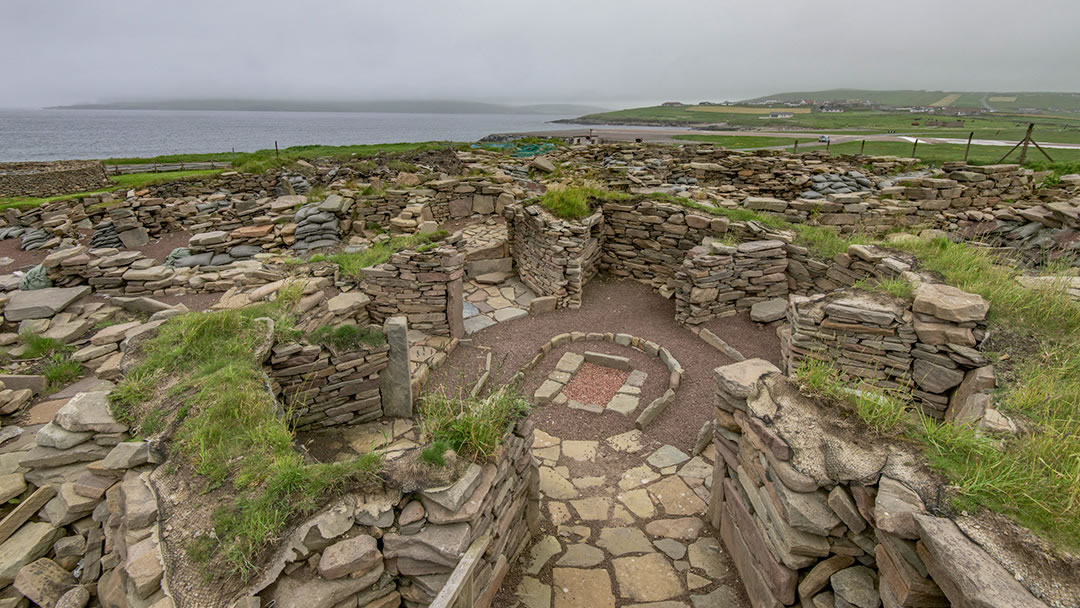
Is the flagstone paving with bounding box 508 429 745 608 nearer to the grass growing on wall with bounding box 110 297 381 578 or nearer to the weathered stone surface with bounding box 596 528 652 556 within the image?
the weathered stone surface with bounding box 596 528 652 556

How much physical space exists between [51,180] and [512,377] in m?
27.1

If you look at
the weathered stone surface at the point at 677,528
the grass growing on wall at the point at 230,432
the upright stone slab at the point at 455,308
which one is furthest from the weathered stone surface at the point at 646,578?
the upright stone slab at the point at 455,308

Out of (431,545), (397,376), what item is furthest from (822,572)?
(397,376)

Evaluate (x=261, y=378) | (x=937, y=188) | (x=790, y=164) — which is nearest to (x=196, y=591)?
(x=261, y=378)

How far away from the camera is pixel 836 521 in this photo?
3398 millimetres

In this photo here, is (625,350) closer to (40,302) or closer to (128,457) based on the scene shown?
(128,457)

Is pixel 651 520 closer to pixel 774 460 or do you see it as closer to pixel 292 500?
pixel 774 460

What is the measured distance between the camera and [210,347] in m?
5.84

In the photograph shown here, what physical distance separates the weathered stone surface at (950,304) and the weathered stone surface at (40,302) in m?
14.4

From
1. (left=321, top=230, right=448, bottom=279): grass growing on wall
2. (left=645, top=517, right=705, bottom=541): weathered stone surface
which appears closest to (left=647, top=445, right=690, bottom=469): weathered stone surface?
(left=645, top=517, right=705, bottom=541): weathered stone surface

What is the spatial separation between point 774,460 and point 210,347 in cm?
649

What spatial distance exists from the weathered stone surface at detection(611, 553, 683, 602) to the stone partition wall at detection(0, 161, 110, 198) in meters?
28.9

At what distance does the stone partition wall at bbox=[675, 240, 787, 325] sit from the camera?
10031mm

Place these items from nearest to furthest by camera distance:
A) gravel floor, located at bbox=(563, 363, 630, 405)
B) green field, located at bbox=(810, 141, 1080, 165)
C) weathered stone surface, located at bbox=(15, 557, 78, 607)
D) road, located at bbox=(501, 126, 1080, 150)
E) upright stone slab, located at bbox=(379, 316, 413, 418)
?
weathered stone surface, located at bbox=(15, 557, 78, 607) < upright stone slab, located at bbox=(379, 316, 413, 418) < gravel floor, located at bbox=(563, 363, 630, 405) < green field, located at bbox=(810, 141, 1080, 165) < road, located at bbox=(501, 126, 1080, 150)
